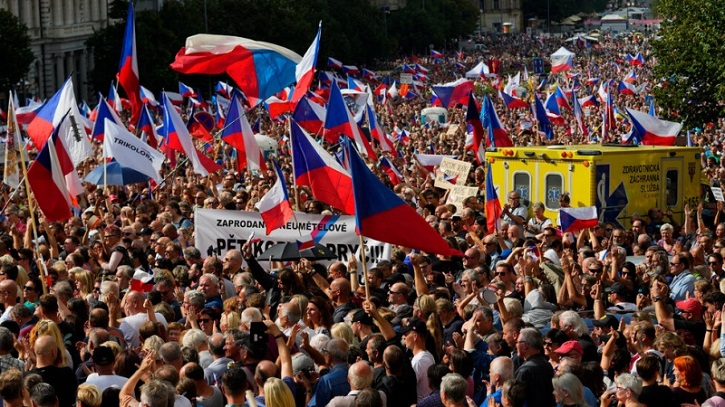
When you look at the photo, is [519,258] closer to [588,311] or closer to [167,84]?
[588,311]

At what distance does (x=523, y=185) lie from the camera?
20359 millimetres

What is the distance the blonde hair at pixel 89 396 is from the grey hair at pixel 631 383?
9.39 feet

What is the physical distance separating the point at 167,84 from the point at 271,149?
34358 millimetres

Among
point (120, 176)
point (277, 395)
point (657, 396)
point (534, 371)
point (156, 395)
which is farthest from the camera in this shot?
point (120, 176)

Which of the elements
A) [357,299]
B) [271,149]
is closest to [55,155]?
[357,299]

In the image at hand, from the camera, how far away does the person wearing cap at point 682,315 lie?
37.2ft

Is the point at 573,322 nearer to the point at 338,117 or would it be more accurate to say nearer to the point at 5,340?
the point at 5,340

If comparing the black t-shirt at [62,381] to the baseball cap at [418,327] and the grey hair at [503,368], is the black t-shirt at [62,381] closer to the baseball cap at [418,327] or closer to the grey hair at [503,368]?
the baseball cap at [418,327]

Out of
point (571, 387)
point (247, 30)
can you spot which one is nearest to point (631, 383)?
point (571, 387)

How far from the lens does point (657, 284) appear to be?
11.6 m

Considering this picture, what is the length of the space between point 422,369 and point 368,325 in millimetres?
1020

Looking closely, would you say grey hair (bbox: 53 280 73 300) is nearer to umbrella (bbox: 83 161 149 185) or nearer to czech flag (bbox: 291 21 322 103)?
czech flag (bbox: 291 21 322 103)

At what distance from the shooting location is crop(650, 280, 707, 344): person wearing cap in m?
11.3

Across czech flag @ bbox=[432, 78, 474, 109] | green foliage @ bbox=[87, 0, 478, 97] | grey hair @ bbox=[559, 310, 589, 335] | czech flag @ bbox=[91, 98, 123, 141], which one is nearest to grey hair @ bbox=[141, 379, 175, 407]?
grey hair @ bbox=[559, 310, 589, 335]
